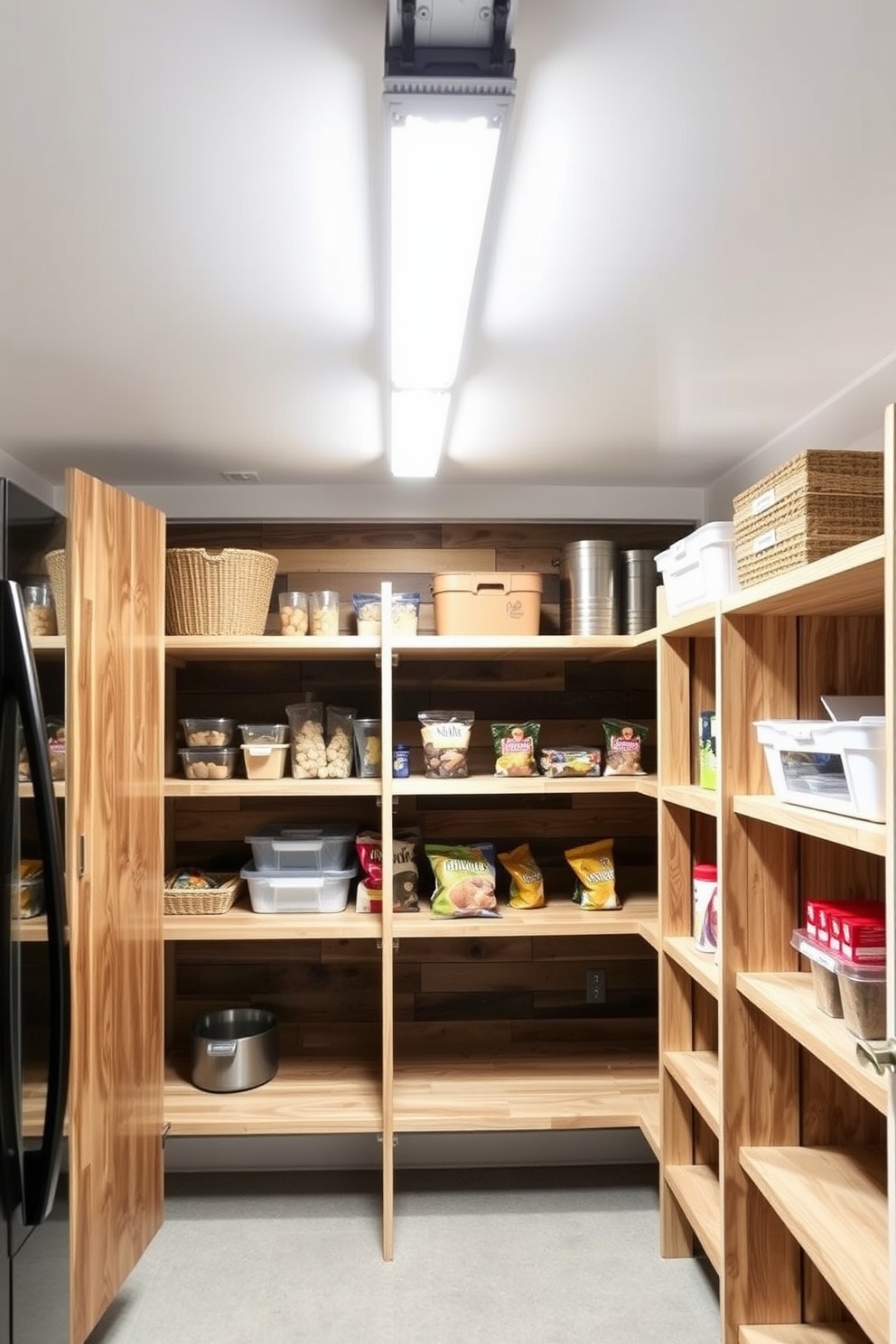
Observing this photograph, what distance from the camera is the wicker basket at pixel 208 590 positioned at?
275 cm

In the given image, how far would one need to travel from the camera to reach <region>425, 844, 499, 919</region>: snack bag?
2.84m

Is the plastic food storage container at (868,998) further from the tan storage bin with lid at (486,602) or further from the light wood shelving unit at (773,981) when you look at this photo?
the tan storage bin with lid at (486,602)

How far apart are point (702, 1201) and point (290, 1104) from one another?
122 centimetres

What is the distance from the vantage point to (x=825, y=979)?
1.62 meters

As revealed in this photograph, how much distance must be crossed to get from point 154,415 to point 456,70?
1619 millimetres

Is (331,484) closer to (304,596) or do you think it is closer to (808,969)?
(304,596)

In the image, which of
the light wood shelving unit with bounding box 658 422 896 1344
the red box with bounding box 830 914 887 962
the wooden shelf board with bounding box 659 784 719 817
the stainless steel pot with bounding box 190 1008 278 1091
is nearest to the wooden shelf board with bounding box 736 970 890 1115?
the light wood shelving unit with bounding box 658 422 896 1344

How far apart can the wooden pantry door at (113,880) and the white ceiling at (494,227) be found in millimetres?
395

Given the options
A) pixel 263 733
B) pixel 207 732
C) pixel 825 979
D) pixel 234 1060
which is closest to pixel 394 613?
pixel 263 733

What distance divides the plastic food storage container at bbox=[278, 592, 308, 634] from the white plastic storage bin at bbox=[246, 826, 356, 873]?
675mm

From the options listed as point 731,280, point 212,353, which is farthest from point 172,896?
point 731,280

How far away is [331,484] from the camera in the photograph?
10.5ft

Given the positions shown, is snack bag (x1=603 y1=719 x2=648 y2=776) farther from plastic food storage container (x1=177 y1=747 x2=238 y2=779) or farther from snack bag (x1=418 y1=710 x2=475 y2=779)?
plastic food storage container (x1=177 y1=747 x2=238 y2=779)

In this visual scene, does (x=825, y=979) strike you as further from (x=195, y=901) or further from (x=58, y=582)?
(x=195, y=901)
